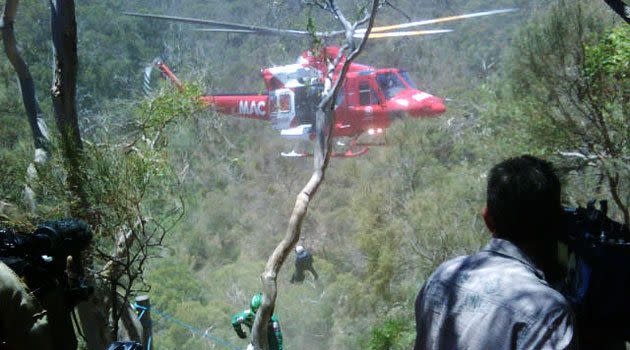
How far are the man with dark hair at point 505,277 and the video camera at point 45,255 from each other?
46.6 inches

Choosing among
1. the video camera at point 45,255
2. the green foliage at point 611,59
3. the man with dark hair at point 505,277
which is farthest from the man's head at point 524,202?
the green foliage at point 611,59

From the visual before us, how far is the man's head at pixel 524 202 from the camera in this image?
4.49ft

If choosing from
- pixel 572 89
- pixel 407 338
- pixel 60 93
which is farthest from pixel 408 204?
pixel 60 93

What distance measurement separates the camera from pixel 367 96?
1365cm

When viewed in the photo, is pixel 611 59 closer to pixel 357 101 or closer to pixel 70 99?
pixel 70 99

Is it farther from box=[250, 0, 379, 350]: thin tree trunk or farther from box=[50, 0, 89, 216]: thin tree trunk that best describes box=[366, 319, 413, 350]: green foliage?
box=[50, 0, 89, 216]: thin tree trunk

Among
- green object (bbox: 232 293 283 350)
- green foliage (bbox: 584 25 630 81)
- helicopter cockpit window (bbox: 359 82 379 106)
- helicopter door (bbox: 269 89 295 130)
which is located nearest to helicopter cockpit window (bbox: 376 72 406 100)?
helicopter cockpit window (bbox: 359 82 379 106)

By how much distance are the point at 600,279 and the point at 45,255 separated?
5.22ft

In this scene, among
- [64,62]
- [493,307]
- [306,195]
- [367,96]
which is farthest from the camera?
[367,96]

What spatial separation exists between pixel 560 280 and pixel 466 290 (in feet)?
0.90

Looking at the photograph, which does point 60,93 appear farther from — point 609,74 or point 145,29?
point 145,29

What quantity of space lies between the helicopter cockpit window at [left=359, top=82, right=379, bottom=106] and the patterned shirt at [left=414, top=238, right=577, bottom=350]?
12278 mm

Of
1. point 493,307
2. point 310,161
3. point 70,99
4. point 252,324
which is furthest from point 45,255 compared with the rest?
point 310,161

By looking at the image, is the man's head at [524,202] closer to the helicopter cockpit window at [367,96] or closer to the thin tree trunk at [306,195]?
the thin tree trunk at [306,195]
